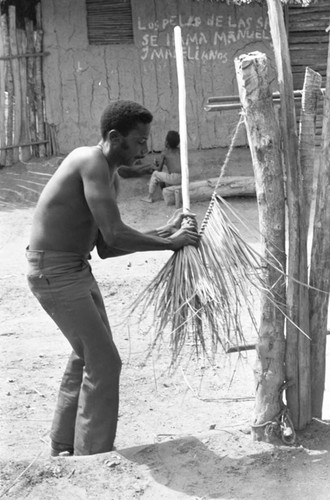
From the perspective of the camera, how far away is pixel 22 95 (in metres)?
11.2

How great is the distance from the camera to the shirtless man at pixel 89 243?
3629 millimetres

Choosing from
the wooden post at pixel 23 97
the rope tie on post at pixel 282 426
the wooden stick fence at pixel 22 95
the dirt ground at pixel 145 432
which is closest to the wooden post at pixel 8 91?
the wooden stick fence at pixel 22 95

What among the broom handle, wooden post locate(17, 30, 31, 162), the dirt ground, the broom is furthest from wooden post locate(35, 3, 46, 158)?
the broom

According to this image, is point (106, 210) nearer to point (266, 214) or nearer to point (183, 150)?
point (183, 150)

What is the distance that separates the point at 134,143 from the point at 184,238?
477mm

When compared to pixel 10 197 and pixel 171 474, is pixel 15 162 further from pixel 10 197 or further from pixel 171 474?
pixel 171 474

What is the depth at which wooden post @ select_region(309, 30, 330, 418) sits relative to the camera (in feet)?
12.3

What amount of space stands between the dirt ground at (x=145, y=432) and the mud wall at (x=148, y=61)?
4123 mm

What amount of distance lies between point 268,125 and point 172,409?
1954 mm

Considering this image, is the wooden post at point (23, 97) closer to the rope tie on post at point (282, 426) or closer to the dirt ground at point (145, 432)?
the dirt ground at point (145, 432)

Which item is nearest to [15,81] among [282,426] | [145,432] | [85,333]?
[145,432]

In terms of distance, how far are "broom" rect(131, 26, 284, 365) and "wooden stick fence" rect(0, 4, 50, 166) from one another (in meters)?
7.70

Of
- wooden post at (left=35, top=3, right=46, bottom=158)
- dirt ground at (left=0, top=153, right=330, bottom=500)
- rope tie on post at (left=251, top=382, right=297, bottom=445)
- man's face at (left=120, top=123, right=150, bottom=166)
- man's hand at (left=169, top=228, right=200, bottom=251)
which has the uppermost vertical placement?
wooden post at (left=35, top=3, right=46, bottom=158)

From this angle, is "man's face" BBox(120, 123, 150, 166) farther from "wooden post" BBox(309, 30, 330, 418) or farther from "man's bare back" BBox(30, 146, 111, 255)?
"wooden post" BBox(309, 30, 330, 418)
